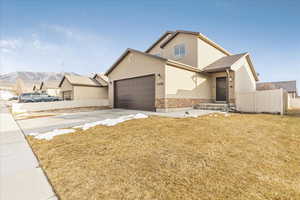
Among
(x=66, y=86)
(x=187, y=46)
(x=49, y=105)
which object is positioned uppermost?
(x=187, y=46)

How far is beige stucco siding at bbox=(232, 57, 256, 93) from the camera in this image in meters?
10.4

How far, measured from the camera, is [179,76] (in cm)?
973

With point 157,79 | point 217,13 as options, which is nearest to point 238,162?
point 157,79

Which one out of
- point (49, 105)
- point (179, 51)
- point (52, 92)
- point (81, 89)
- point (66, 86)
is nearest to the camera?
point (179, 51)

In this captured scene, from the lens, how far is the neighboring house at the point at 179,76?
30.5 ft

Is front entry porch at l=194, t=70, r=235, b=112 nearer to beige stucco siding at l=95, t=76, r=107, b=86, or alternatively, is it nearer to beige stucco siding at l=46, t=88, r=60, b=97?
beige stucco siding at l=95, t=76, r=107, b=86

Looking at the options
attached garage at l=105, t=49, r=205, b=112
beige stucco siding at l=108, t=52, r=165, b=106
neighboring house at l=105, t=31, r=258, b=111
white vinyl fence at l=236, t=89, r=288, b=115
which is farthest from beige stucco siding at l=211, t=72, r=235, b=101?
beige stucco siding at l=108, t=52, r=165, b=106

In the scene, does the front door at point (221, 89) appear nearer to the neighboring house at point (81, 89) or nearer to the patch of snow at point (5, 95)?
the neighboring house at point (81, 89)

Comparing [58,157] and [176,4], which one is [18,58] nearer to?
[176,4]

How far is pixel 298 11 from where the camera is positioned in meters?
9.98

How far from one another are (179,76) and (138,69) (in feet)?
11.3

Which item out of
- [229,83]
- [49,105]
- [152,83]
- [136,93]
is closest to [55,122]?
[136,93]

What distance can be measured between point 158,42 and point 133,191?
17.1m

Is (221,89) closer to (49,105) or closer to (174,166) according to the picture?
(174,166)
